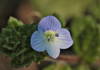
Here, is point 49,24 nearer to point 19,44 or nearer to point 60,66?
point 19,44

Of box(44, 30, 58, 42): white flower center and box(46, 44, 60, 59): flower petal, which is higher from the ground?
box(44, 30, 58, 42): white flower center

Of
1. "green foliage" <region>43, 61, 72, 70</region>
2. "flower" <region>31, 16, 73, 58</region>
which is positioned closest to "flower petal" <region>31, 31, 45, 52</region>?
"flower" <region>31, 16, 73, 58</region>

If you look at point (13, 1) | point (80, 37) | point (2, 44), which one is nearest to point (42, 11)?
point (13, 1)

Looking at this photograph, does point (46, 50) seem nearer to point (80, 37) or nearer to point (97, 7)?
point (80, 37)

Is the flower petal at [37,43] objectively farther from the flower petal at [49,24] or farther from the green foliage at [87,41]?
the green foliage at [87,41]

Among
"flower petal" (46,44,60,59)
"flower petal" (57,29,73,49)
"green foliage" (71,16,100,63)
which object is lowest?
"green foliage" (71,16,100,63)

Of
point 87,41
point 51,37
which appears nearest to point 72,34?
point 87,41

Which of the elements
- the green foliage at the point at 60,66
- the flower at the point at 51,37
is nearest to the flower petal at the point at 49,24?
the flower at the point at 51,37

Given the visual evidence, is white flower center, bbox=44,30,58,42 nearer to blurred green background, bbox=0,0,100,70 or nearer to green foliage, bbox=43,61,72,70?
blurred green background, bbox=0,0,100,70
